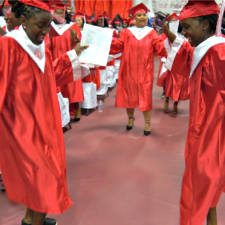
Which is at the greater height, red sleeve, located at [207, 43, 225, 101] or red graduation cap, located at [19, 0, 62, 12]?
red graduation cap, located at [19, 0, 62, 12]

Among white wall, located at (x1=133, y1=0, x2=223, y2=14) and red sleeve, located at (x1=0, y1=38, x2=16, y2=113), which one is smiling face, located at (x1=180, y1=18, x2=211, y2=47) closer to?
red sleeve, located at (x1=0, y1=38, x2=16, y2=113)

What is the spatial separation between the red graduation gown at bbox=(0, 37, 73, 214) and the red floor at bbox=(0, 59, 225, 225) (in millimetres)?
586

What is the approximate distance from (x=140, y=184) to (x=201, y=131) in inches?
39.9

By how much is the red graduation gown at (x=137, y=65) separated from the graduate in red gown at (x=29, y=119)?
1783 millimetres

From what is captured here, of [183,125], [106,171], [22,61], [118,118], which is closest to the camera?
[22,61]

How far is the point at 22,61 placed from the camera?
1.18 metres

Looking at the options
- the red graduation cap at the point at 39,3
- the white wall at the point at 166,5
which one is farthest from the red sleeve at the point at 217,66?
the white wall at the point at 166,5

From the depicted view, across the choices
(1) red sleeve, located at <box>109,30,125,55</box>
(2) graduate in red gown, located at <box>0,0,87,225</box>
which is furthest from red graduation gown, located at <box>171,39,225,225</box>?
(1) red sleeve, located at <box>109,30,125,55</box>

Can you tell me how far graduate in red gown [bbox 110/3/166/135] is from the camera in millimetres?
2922

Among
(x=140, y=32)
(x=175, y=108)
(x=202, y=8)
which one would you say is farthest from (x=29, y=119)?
Result: (x=175, y=108)

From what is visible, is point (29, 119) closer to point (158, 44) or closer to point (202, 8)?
point (202, 8)

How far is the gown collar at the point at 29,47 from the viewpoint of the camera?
45.5 inches

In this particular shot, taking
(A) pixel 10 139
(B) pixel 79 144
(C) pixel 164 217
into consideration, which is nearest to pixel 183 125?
(B) pixel 79 144

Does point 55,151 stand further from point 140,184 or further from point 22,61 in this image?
point 140,184
